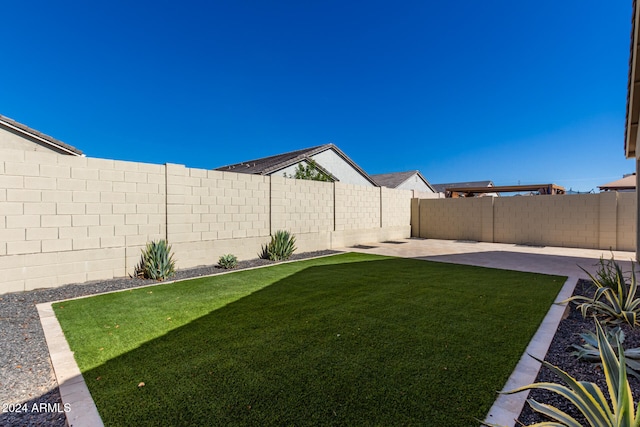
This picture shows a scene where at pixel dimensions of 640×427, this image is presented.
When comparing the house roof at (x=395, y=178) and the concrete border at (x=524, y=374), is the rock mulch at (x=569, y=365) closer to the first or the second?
the concrete border at (x=524, y=374)

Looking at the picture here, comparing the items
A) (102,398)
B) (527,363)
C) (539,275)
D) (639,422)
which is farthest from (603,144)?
(102,398)

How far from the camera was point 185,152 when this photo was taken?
30812 mm

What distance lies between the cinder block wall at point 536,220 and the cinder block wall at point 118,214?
7848 mm

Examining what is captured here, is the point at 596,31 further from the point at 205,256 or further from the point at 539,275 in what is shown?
the point at 205,256

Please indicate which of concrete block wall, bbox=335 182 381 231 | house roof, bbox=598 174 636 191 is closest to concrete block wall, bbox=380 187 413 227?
concrete block wall, bbox=335 182 381 231

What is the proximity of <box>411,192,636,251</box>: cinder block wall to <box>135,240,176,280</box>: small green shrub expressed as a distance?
12303 millimetres

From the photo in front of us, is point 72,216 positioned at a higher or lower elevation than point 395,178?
lower

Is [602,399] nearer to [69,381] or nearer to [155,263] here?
[69,381]

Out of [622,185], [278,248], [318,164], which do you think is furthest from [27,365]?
[622,185]

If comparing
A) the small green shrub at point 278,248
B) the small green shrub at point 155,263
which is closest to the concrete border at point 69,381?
the small green shrub at point 155,263

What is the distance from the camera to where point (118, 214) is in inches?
252

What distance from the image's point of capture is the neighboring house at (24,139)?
9.67m

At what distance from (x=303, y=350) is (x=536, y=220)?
42.6ft

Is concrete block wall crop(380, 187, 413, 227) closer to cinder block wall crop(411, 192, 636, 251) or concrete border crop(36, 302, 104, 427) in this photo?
cinder block wall crop(411, 192, 636, 251)
